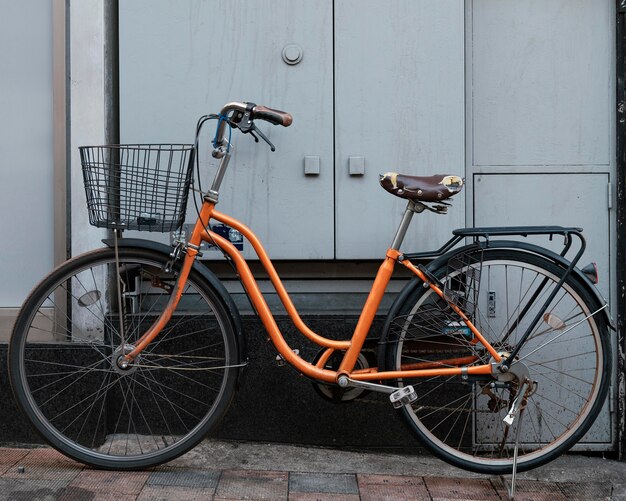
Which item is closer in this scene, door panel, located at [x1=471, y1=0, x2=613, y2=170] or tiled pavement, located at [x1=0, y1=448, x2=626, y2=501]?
tiled pavement, located at [x1=0, y1=448, x2=626, y2=501]

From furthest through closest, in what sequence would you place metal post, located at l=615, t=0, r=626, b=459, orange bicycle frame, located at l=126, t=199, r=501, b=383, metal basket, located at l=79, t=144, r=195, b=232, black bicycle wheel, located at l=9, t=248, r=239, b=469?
metal post, located at l=615, t=0, r=626, b=459
black bicycle wheel, located at l=9, t=248, r=239, b=469
orange bicycle frame, located at l=126, t=199, r=501, b=383
metal basket, located at l=79, t=144, r=195, b=232

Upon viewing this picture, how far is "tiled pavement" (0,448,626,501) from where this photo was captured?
3750 millimetres

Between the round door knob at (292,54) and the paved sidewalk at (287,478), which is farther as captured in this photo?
the round door knob at (292,54)

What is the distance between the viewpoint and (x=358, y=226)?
439cm

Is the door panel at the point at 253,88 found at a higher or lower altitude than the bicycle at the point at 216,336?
higher

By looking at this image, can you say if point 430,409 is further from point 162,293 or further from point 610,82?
point 610,82

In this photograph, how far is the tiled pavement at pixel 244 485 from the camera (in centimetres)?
375

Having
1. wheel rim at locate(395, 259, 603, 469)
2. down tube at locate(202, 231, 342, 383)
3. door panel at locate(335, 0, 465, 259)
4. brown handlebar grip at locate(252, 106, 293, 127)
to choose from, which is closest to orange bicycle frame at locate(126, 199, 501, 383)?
down tube at locate(202, 231, 342, 383)

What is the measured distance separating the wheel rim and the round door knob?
4.73ft

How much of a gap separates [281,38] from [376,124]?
26.8 inches

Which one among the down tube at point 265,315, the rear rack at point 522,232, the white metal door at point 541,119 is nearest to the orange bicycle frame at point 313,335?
the down tube at point 265,315

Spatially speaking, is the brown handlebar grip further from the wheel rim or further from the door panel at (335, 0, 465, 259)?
the wheel rim

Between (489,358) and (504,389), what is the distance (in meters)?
0.20

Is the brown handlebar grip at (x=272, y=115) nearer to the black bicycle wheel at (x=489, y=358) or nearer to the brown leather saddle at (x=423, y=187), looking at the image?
the brown leather saddle at (x=423, y=187)
